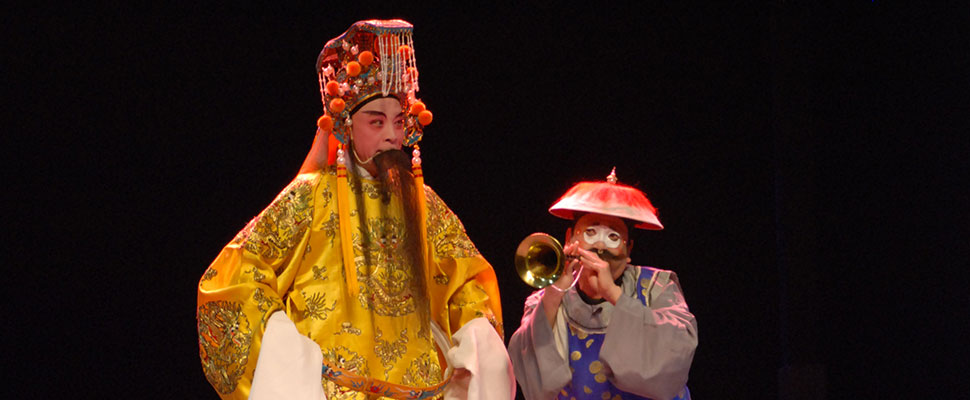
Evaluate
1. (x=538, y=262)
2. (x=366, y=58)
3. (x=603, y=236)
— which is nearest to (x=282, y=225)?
(x=366, y=58)

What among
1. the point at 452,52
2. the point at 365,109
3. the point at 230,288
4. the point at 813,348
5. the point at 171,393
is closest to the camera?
the point at 230,288

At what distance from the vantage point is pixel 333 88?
241 cm

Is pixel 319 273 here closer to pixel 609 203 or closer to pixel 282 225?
pixel 282 225

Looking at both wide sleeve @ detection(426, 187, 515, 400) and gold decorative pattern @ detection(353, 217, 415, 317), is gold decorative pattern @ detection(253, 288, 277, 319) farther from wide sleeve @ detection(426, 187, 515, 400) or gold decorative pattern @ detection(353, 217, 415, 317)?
wide sleeve @ detection(426, 187, 515, 400)

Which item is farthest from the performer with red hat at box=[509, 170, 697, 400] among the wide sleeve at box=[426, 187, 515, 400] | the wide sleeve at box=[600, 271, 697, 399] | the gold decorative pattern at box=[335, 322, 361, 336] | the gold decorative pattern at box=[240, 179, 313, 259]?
the gold decorative pattern at box=[240, 179, 313, 259]

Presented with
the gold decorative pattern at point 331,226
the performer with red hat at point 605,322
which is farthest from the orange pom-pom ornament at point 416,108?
the performer with red hat at point 605,322

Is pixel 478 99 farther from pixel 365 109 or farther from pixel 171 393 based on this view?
pixel 171 393

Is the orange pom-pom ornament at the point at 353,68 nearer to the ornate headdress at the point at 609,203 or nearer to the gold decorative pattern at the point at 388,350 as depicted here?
the gold decorative pattern at the point at 388,350

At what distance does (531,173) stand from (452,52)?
53 centimetres

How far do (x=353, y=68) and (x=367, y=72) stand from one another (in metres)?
0.04

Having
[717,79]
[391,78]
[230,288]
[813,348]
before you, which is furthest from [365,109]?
[813,348]

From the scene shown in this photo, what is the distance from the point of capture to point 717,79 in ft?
12.8

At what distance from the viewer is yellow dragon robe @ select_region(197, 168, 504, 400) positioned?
2.22 meters

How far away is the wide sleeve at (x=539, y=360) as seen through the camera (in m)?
2.64
